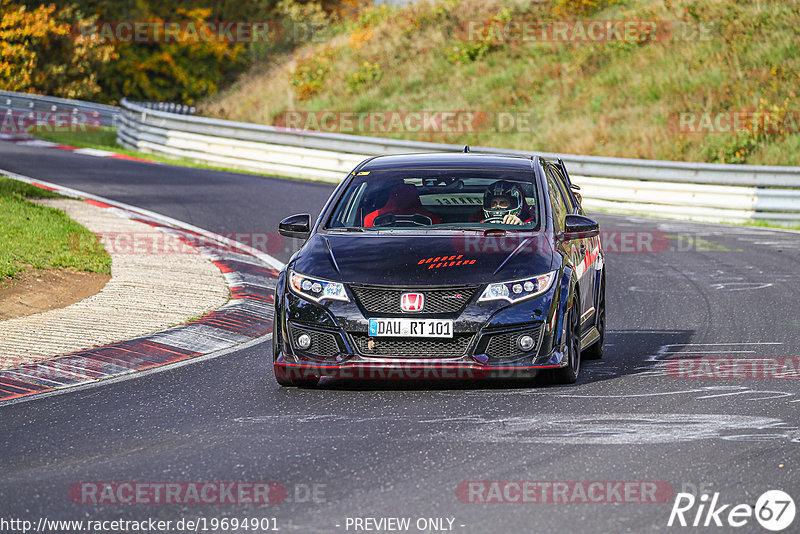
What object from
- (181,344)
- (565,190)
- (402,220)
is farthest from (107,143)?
(402,220)

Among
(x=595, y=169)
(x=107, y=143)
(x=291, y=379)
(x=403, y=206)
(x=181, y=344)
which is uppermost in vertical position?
(x=403, y=206)

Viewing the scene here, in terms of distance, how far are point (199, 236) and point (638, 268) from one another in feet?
20.3

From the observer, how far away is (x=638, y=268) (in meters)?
15.7

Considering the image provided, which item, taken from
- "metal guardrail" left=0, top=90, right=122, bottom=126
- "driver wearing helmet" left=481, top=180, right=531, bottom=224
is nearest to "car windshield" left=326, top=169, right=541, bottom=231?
"driver wearing helmet" left=481, top=180, right=531, bottom=224

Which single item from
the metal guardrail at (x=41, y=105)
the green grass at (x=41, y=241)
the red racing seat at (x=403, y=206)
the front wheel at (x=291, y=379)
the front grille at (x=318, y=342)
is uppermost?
the metal guardrail at (x=41, y=105)

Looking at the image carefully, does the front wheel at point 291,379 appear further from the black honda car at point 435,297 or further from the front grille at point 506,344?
the front grille at point 506,344

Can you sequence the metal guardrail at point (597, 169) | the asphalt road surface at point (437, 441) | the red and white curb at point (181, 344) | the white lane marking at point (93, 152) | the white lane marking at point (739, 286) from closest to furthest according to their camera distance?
the asphalt road surface at point (437, 441) < the red and white curb at point (181, 344) < the white lane marking at point (739, 286) < the metal guardrail at point (597, 169) < the white lane marking at point (93, 152)

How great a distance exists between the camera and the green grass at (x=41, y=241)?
43.1ft

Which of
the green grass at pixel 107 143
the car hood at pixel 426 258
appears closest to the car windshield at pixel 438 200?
the car hood at pixel 426 258

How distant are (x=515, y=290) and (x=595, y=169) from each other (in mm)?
16107

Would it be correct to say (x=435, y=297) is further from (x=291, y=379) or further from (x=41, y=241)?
(x=41, y=241)

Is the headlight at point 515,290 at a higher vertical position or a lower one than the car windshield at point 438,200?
lower

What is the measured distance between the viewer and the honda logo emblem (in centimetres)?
796

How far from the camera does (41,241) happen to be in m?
14.4
